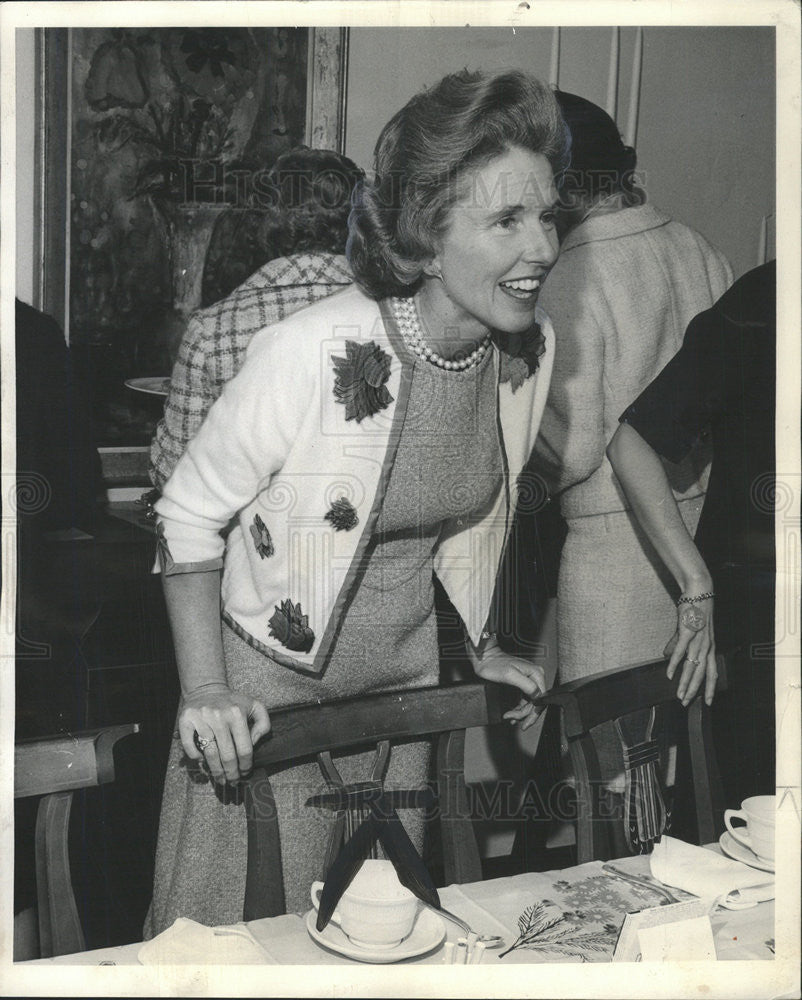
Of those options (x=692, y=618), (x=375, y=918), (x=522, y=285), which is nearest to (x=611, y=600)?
(x=692, y=618)

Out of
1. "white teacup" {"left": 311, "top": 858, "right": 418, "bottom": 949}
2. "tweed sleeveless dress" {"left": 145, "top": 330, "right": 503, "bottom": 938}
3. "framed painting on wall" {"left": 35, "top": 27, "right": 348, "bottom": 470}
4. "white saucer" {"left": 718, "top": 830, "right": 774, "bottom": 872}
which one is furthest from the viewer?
"white saucer" {"left": 718, "top": 830, "right": 774, "bottom": 872}

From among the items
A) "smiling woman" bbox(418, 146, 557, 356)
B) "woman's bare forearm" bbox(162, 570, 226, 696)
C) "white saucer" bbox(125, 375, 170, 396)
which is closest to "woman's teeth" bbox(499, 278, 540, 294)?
"smiling woman" bbox(418, 146, 557, 356)

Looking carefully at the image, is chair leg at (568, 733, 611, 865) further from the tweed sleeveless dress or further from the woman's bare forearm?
the woman's bare forearm

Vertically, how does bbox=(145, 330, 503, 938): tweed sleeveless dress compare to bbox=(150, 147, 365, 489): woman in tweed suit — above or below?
below

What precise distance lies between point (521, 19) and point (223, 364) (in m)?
0.81

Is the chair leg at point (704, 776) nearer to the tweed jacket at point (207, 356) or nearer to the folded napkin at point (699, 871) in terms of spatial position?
the folded napkin at point (699, 871)

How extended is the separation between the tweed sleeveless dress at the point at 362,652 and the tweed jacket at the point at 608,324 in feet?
0.47

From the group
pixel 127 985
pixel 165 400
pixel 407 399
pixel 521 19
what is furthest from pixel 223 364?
pixel 127 985

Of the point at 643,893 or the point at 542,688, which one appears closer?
the point at 643,893

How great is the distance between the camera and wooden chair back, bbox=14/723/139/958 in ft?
6.30

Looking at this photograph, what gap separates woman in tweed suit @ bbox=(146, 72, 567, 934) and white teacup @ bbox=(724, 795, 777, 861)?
2.15 feet

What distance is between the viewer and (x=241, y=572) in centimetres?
197

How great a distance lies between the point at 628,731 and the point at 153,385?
1.11 metres

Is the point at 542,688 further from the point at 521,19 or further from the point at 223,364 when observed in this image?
the point at 521,19
